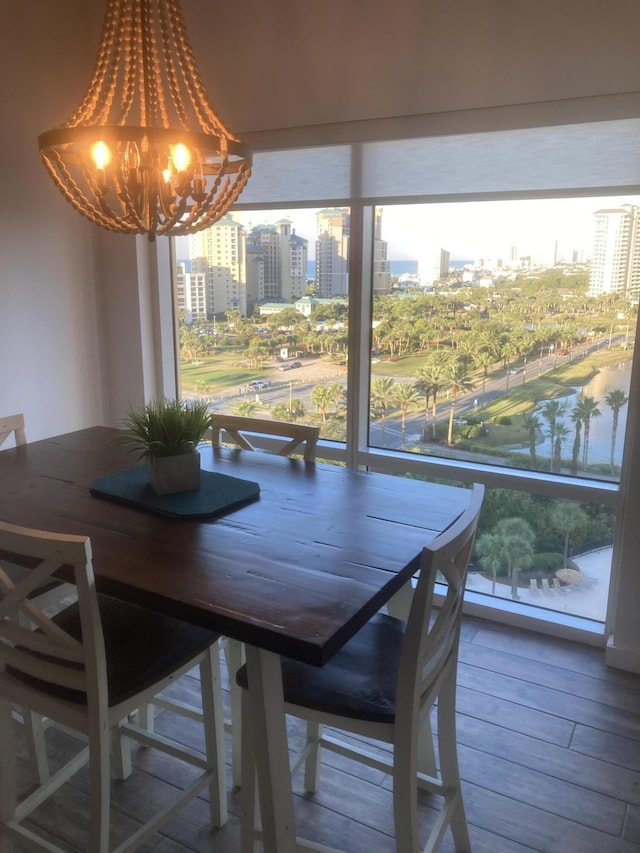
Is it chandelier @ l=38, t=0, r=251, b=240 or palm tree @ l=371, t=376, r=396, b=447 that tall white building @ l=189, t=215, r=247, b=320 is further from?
chandelier @ l=38, t=0, r=251, b=240

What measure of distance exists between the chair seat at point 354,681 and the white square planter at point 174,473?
A: 63 centimetres

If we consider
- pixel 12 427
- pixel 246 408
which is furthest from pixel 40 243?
pixel 246 408

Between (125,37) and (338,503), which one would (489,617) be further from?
(125,37)

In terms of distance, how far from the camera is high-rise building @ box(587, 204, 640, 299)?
8.77 ft

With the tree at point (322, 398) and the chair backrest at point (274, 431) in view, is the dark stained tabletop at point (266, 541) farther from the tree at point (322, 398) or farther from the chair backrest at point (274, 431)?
the tree at point (322, 398)

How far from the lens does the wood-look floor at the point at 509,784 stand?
1.88 meters

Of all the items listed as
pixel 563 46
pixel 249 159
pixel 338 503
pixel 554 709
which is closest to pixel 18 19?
pixel 249 159

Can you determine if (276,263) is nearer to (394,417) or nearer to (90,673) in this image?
(394,417)

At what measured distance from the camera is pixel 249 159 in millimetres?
1921

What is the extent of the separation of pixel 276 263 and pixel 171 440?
1.77m

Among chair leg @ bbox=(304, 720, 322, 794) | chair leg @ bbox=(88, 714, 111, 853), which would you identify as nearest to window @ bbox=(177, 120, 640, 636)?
chair leg @ bbox=(304, 720, 322, 794)

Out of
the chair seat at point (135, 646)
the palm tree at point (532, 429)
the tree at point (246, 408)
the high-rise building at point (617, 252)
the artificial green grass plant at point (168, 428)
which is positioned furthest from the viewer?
the tree at point (246, 408)

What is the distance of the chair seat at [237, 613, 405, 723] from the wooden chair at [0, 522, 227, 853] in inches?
10.1

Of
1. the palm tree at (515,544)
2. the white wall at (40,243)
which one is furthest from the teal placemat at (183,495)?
the palm tree at (515,544)
